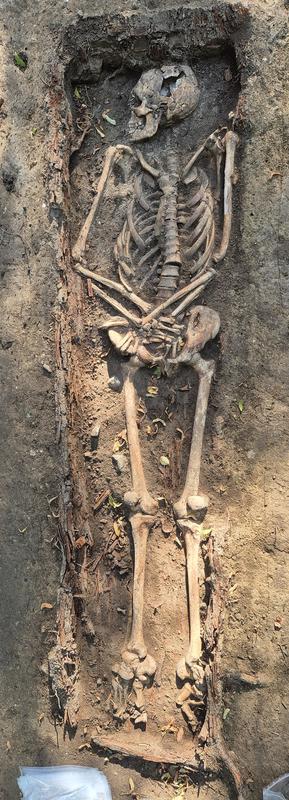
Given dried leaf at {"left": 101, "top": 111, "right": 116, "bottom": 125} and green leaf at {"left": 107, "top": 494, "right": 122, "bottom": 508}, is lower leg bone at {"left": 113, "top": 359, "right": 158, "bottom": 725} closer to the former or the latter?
green leaf at {"left": 107, "top": 494, "right": 122, "bottom": 508}

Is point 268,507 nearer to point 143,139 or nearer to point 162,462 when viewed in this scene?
point 162,462

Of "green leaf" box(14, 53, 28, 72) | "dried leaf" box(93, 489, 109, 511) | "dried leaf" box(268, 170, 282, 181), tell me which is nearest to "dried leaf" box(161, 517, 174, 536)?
"dried leaf" box(93, 489, 109, 511)

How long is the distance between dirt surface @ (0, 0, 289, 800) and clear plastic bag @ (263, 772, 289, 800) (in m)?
0.05

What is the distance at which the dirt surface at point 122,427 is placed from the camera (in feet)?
12.6

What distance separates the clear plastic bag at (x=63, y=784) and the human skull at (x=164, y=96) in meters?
4.18

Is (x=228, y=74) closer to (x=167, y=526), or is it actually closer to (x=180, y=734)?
(x=167, y=526)

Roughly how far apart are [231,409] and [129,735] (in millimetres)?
2112

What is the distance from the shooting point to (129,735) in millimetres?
3859

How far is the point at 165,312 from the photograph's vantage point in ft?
13.8

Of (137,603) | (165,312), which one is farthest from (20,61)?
(137,603)

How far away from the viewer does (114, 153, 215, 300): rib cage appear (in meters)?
4.20

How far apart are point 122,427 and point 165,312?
0.83 m

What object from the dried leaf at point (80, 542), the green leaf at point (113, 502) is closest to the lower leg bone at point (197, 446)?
the green leaf at point (113, 502)

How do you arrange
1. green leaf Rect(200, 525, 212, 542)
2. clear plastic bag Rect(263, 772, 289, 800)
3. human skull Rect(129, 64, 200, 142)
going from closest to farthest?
clear plastic bag Rect(263, 772, 289, 800) < green leaf Rect(200, 525, 212, 542) < human skull Rect(129, 64, 200, 142)
